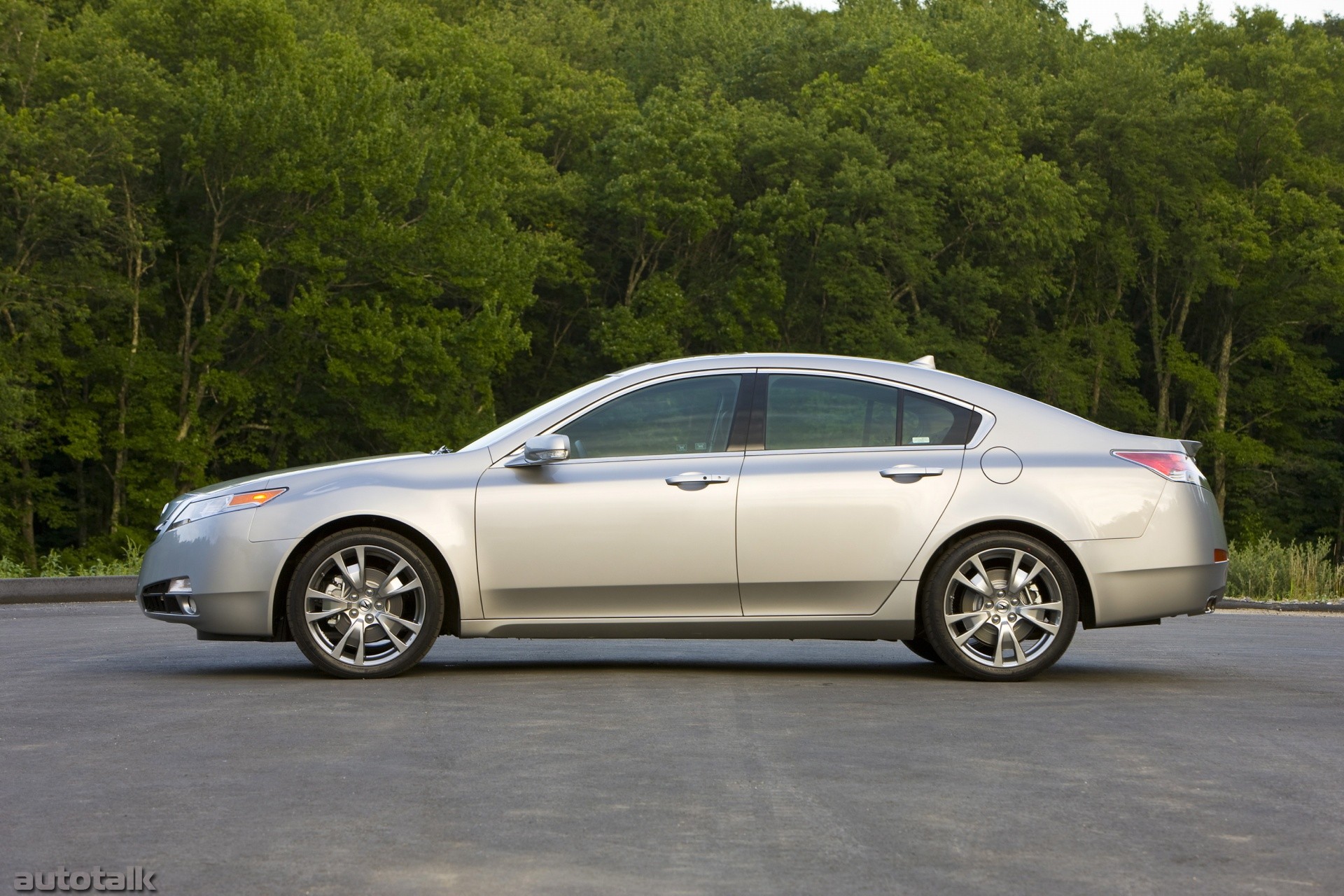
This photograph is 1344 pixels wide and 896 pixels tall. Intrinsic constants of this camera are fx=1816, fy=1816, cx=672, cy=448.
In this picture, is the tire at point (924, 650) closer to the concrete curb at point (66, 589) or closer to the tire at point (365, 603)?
the tire at point (365, 603)

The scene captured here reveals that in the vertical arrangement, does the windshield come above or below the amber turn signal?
above

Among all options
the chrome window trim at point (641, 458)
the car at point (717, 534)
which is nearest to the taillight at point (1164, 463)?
the car at point (717, 534)

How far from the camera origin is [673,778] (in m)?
6.27

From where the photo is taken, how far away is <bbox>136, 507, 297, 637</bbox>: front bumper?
29.6ft

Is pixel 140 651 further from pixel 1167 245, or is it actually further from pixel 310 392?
pixel 1167 245

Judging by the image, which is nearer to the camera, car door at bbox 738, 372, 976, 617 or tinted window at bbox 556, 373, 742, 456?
car door at bbox 738, 372, 976, 617

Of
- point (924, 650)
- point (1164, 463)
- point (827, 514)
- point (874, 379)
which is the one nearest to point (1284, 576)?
point (924, 650)

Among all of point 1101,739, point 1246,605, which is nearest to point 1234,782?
point 1101,739

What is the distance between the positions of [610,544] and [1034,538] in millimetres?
2150

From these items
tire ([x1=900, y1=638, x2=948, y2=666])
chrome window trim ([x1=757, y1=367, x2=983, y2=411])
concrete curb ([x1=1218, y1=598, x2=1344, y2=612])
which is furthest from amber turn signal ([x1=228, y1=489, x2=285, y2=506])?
concrete curb ([x1=1218, y1=598, x2=1344, y2=612])

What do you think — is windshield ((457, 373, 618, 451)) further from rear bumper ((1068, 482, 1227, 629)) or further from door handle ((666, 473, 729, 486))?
rear bumper ((1068, 482, 1227, 629))

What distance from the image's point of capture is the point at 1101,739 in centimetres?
721

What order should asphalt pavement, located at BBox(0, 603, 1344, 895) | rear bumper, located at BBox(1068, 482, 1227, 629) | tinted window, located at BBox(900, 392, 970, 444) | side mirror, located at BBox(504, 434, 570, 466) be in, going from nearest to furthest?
asphalt pavement, located at BBox(0, 603, 1344, 895) → side mirror, located at BBox(504, 434, 570, 466) → rear bumper, located at BBox(1068, 482, 1227, 629) → tinted window, located at BBox(900, 392, 970, 444)

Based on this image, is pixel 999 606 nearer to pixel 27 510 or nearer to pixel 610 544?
pixel 610 544
